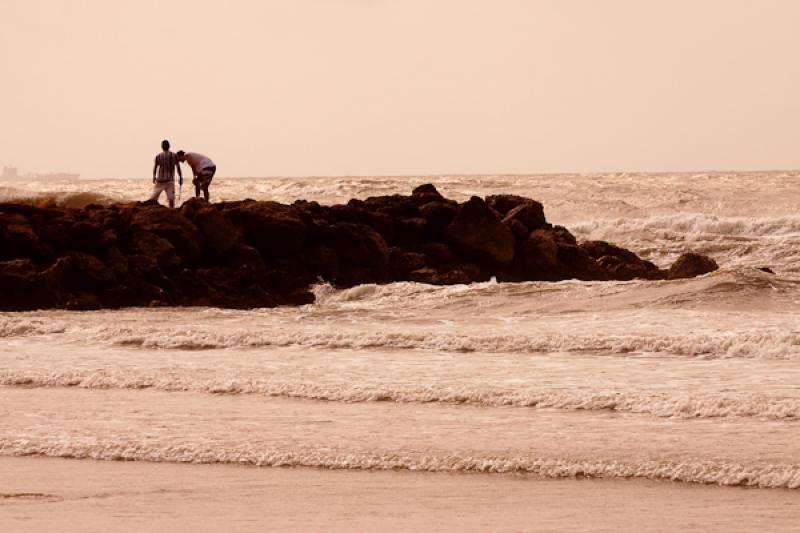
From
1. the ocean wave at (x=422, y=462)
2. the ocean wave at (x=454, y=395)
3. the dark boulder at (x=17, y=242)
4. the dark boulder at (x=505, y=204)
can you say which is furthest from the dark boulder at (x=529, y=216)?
the ocean wave at (x=422, y=462)

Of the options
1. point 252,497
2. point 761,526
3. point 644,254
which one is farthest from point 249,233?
point 761,526

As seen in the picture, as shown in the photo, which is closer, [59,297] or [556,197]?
[59,297]

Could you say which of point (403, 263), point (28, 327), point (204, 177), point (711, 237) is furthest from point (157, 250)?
point (711, 237)

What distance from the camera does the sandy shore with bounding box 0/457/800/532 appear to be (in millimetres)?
5996

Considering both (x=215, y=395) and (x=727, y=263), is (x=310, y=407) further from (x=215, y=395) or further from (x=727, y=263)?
(x=727, y=263)

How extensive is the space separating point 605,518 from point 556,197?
93.6 ft

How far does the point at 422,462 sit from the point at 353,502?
0.88 metres

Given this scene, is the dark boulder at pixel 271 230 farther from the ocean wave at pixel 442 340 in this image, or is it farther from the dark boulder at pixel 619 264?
the dark boulder at pixel 619 264

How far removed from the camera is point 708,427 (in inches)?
317

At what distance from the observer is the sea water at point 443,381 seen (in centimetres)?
752

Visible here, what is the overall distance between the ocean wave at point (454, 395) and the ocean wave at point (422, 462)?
1542mm

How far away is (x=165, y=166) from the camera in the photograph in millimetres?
20266

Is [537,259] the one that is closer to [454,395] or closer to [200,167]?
[200,167]

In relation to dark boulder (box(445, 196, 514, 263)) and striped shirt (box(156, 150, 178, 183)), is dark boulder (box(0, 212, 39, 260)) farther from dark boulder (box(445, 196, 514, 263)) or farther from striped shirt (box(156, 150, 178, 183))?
dark boulder (box(445, 196, 514, 263))
